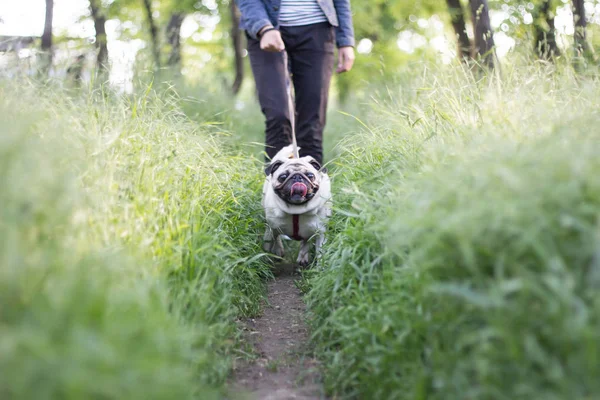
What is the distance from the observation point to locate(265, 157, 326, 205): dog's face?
12.1 feet

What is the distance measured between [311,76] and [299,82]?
5.0 inches

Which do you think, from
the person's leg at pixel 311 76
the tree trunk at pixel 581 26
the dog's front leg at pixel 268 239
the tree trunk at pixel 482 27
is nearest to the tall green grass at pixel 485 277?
the dog's front leg at pixel 268 239

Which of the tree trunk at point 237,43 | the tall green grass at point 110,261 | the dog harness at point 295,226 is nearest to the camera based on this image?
the tall green grass at point 110,261

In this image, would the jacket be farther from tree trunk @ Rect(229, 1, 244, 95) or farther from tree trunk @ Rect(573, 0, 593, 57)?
tree trunk @ Rect(229, 1, 244, 95)

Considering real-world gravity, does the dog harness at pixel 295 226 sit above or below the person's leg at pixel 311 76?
below

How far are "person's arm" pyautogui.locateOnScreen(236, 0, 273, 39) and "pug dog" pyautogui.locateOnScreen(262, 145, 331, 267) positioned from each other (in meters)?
0.98

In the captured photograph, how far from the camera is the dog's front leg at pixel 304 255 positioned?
425 cm

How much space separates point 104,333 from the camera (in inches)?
66.7

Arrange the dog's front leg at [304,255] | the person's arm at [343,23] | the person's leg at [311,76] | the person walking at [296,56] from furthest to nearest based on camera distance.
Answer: the person's arm at [343,23], the person's leg at [311,76], the person walking at [296,56], the dog's front leg at [304,255]

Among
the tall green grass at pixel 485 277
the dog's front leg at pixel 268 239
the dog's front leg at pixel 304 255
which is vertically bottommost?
the dog's front leg at pixel 304 255

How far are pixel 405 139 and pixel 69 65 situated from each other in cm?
289

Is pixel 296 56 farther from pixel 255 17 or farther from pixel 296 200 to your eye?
pixel 296 200

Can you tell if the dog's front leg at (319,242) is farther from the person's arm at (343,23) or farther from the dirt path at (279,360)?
the person's arm at (343,23)

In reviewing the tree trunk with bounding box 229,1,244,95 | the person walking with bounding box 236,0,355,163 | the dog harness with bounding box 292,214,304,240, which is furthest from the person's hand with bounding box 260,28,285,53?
the tree trunk with bounding box 229,1,244,95
